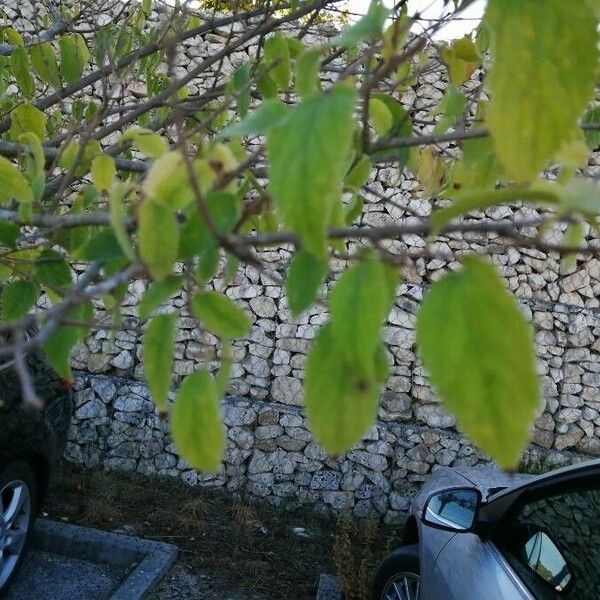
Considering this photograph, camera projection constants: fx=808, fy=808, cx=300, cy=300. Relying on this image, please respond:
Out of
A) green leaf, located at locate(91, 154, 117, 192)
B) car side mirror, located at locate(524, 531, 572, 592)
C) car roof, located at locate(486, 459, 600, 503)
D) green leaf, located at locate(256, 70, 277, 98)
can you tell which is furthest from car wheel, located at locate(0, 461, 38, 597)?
green leaf, located at locate(91, 154, 117, 192)

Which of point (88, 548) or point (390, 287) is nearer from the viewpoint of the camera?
point (390, 287)

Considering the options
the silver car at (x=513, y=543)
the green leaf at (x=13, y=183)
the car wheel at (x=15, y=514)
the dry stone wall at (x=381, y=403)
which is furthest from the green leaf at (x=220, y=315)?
the dry stone wall at (x=381, y=403)

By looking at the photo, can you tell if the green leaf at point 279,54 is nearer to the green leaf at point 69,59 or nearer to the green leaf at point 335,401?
the green leaf at point 69,59

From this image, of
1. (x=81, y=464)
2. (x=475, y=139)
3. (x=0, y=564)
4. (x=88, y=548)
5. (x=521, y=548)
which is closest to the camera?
(x=475, y=139)

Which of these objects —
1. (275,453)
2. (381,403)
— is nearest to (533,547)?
(381,403)

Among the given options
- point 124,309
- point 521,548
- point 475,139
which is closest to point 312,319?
point 124,309

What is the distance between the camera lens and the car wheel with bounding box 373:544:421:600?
3.64 metres

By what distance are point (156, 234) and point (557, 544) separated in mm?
2269

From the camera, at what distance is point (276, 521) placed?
5.48 metres

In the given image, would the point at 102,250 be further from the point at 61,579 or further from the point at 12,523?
the point at 61,579

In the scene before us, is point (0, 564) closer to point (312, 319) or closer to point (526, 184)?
point (312, 319)

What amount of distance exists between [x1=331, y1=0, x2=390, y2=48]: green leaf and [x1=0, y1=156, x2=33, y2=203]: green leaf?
1.70 ft

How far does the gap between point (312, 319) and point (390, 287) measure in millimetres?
5119

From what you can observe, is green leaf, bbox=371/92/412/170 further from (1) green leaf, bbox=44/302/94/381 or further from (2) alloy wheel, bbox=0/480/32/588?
(2) alloy wheel, bbox=0/480/32/588
